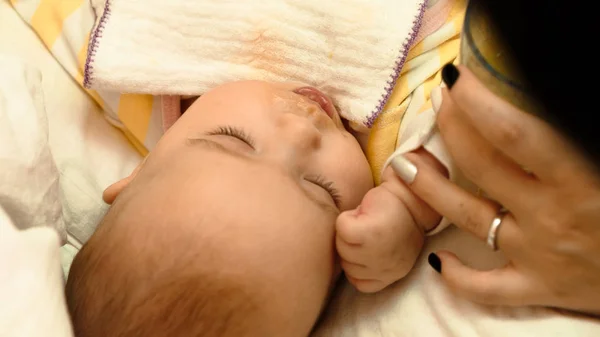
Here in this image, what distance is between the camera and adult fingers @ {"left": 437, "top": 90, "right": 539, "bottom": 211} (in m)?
0.51

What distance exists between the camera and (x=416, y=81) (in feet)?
2.63

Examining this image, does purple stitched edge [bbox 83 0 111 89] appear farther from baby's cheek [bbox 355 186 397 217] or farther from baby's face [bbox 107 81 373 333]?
baby's cheek [bbox 355 186 397 217]

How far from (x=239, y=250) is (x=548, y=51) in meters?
0.37

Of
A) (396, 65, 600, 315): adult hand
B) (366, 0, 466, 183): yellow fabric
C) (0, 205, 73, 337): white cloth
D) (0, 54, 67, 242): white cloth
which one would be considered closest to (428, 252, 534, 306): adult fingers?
(396, 65, 600, 315): adult hand

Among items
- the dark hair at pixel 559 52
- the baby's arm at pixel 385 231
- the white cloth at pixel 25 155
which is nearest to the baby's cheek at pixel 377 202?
the baby's arm at pixel 385 231

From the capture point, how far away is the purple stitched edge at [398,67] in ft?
2.58

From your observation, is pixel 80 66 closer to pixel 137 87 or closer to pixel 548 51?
pixel 137 87

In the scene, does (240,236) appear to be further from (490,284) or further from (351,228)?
(490,284)

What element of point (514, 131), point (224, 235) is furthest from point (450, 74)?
point (224, 235)

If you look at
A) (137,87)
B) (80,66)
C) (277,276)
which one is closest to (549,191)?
(277,276)

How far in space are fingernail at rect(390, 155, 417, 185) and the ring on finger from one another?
0.10 meters

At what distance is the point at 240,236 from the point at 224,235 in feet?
0.06

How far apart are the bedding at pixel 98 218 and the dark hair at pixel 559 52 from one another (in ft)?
0.78

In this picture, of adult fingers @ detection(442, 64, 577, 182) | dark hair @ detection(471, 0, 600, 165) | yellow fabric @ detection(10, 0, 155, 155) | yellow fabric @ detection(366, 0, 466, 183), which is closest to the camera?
dark hair @ detection(471, 0, 600, 165)
